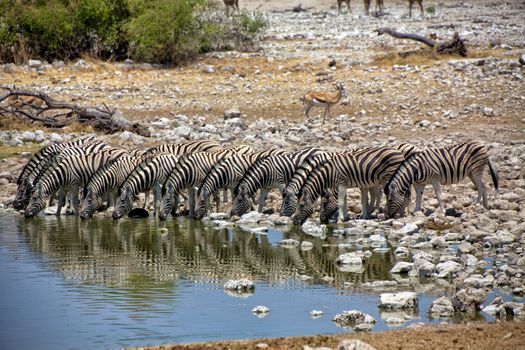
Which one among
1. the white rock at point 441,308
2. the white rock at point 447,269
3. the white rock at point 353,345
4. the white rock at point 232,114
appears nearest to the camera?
the white rock at point 353,345

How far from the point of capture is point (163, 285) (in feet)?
39.3

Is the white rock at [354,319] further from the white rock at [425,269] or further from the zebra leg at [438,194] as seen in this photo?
the zebra leg at [438,194]

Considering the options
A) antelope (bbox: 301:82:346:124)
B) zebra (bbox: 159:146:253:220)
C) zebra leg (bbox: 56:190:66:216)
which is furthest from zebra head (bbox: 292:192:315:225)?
antelope (bbox: 301:82:346:124)

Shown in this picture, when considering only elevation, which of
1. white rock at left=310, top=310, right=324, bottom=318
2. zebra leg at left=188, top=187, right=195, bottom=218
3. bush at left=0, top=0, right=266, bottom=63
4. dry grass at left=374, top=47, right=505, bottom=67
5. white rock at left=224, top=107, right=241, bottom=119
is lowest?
zebra leg at left=188, top=187, right=195, bottom=218

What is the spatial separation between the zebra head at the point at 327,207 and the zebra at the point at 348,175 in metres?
0.08

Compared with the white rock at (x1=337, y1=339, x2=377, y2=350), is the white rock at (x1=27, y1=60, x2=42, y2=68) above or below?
above

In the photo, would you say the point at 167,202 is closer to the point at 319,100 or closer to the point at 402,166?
the point at 402,166

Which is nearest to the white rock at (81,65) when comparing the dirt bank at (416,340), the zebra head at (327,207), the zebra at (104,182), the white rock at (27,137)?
the white rock at (27,137)

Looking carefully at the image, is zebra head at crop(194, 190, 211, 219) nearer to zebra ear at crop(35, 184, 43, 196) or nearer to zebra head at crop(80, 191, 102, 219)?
zebra head at crop(80, 191, 102, 219)

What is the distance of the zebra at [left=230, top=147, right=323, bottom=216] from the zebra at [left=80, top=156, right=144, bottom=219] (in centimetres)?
191

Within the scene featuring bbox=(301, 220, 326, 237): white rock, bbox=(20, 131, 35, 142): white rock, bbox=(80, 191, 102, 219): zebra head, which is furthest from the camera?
bbox=(20, 131, 35, 142): white rock

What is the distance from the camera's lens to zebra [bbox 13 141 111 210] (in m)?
17.5

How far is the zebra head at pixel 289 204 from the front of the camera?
637 inches

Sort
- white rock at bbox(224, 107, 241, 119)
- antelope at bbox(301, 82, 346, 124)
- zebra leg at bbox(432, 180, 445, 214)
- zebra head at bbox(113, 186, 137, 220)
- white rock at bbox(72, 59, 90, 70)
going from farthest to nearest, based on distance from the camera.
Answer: white rock at bbox(72, 59, 90, 70), white rock at bbox(224, 107, 241, 119), antelope at bbox(301, 82, 346, 124), zebra head at bbox(113, 186, 137, 220), zebra leg at bbox(432, 180, 445, 214)
